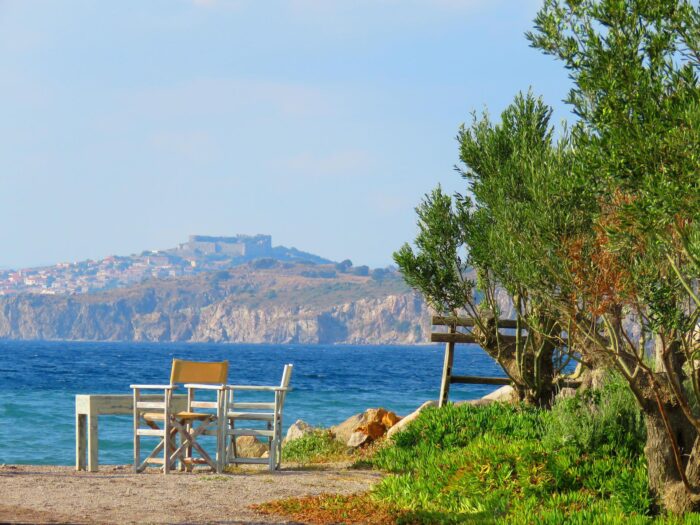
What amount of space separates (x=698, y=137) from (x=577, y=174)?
1.22 m

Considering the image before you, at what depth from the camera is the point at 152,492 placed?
1046cm

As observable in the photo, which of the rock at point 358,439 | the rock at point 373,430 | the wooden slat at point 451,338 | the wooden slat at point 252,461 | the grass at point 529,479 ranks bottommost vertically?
the rock at point 358,439

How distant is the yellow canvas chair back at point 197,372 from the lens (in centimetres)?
1288

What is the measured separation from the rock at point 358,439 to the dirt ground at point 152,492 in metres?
3.39

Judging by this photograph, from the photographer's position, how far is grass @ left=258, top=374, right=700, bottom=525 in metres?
9.41

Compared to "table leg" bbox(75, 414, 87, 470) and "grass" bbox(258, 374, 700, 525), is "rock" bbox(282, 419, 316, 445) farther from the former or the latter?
"table leg" bbox(75, 414, 87, 470)

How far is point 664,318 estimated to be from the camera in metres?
8.01

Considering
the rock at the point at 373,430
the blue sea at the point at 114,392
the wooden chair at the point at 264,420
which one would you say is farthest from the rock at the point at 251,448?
the blue sea at the point at 114,392

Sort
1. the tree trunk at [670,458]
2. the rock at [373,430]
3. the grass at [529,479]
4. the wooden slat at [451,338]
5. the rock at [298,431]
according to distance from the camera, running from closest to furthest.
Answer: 1. the tree trunk at [670,458]
2. the grass at [529,479]
3. the wooden slat at [451,338]
4. the rock at [373,430]
5. the rock at [298,431]

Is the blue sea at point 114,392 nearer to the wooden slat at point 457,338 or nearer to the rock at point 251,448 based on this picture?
the rock at point 251,448

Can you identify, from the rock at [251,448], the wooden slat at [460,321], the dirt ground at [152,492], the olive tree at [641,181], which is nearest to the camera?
the olive tree at [641,181]

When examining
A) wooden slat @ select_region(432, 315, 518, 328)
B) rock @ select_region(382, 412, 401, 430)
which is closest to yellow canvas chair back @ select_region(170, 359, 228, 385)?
wooden slat @ select_region(432, 315, 518, 328)

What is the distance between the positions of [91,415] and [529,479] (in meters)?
5.71

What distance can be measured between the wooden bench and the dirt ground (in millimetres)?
238
